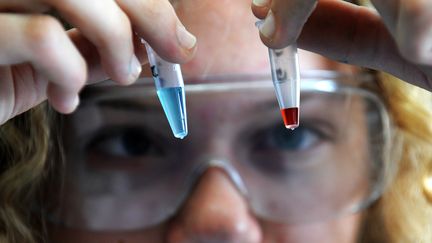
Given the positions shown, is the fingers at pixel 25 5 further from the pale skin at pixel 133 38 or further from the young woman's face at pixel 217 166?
the young woman's face at pixel 217 166

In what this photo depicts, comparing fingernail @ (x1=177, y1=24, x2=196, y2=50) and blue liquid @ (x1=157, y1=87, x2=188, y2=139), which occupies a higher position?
fingernail @ (x1=177, y1=24, x2=196, y2=50)

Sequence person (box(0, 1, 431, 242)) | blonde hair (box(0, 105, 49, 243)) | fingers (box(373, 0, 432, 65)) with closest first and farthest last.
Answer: fingers (box(373, 0, 432, 65)) < blonde hair (box(0, 105, 49, 243)) < person (box(0, 1, 431, 242))

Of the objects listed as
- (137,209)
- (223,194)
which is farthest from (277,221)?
(137,209)

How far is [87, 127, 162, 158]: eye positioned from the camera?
1.06 metres

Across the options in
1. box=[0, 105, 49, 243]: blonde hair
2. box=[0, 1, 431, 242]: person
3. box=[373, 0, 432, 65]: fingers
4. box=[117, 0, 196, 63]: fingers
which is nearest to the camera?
box=[373, 0, 432, 65]: fingers

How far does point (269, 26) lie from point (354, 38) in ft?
0.40

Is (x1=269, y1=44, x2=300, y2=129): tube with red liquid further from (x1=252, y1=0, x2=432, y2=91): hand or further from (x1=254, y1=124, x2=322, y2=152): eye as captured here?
(x1=254, y1=124, x2=322, y2=152): eye

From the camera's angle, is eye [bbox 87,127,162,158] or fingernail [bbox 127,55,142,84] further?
eye [bbox 87,127,162,158]

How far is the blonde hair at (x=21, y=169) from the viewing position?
34.6 inches

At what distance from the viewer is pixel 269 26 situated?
506 millimetres

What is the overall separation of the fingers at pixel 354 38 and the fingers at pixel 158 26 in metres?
0.12

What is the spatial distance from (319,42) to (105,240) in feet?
1.96

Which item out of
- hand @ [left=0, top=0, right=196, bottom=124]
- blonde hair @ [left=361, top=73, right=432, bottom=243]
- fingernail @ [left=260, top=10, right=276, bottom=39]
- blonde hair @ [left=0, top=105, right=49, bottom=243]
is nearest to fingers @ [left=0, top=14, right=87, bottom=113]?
hand @ [left=0, top=0, right=196, bottom=124]

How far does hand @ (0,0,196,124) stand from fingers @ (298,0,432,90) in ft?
0.39
